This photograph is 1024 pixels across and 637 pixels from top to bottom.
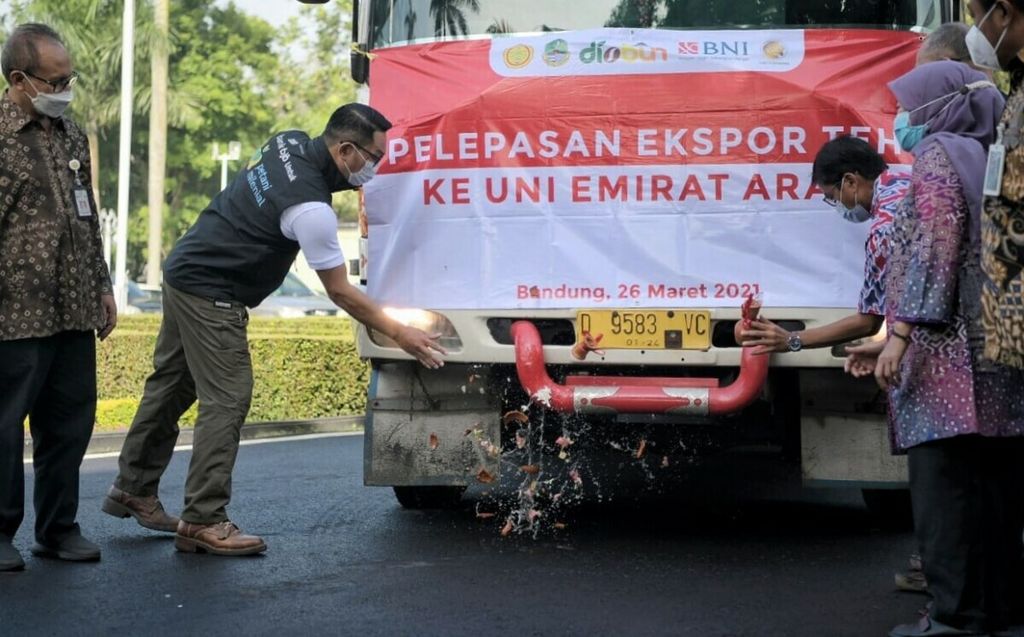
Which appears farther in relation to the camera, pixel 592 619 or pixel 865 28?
pixel 865 28

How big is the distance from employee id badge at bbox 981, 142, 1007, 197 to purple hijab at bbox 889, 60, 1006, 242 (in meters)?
0.29

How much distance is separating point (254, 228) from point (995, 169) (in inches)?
125

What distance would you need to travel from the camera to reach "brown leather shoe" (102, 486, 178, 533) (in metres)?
6.86

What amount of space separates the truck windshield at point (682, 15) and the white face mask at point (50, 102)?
1745mm

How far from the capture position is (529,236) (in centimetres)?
682

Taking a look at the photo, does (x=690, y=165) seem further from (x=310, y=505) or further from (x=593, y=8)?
(x=310, y=505)

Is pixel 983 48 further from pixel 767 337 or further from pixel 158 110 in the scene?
pixel 158 110

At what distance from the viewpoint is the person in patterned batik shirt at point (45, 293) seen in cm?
600

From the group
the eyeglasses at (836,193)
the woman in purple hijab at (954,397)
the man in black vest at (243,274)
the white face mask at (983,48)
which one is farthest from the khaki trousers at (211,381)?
the white face mask at (983,48)

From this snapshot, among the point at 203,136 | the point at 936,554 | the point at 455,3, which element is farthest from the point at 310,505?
the point at 203,136

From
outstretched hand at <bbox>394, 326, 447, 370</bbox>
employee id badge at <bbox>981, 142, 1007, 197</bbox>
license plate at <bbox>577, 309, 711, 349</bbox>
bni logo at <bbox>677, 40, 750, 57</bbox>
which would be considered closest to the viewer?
employee id badge at <bbox>981, 142, 1007, 197</bbox>

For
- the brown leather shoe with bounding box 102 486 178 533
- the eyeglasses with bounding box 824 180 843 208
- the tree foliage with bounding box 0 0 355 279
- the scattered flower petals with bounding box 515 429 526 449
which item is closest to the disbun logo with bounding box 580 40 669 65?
the eyeglasses with bounding box 824 180 843 208

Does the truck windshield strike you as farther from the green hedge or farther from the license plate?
the green hedge

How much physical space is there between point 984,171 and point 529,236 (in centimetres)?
264
